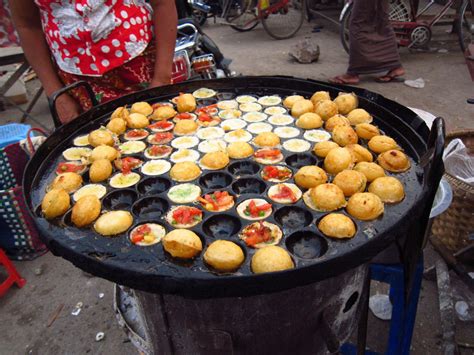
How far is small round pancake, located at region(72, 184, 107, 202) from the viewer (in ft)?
6.32

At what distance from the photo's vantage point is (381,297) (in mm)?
3246

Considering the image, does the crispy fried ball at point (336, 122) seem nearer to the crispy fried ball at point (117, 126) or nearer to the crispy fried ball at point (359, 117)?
the crispy fried ball at point (359, 117)

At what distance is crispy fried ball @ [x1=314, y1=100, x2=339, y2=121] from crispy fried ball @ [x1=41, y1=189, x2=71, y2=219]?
1586 millimetres

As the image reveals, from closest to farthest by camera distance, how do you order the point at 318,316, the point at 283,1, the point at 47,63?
1. the point at 318,316
2. the point at 47,63
3. the point at 283,1

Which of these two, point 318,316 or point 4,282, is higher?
point 318,316

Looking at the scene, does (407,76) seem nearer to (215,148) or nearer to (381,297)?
(381,297)

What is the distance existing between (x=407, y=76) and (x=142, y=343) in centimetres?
735

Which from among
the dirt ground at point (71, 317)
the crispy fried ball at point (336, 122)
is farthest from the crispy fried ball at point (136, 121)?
the dirt ground at point (71, 317)

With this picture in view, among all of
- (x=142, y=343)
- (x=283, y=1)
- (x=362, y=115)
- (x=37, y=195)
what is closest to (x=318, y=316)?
(x=142, y=343)

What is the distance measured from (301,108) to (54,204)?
1.61 metres

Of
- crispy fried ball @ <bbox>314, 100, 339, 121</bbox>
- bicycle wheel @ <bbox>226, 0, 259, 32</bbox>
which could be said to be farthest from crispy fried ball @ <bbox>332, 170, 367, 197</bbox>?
bicycle wheel @ <bbox>226, 0, 259, 32</bbox>

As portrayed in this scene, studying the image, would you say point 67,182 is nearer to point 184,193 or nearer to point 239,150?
point 184,193

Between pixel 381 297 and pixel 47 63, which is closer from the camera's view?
pixel 47 63

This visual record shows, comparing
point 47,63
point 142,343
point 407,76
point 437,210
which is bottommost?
point 407,76
